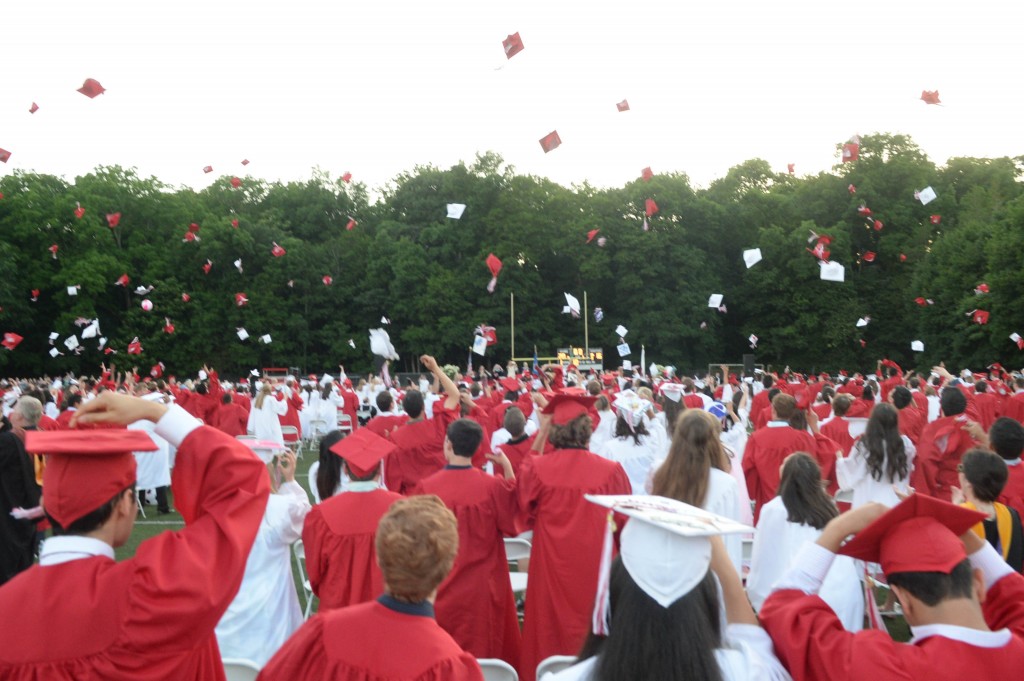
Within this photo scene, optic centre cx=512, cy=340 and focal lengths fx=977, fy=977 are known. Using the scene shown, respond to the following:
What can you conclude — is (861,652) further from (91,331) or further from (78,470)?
(91,331)

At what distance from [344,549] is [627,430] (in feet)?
15.6

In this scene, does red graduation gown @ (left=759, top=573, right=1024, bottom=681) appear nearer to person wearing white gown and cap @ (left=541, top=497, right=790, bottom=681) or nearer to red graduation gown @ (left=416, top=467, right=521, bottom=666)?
person wearing white gown and cap @ (left=541, top=497, right=790, bottom=681)

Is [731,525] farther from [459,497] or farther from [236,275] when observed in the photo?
[236,275]

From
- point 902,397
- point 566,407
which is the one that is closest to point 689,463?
point 566,407

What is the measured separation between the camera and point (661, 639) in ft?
7.59

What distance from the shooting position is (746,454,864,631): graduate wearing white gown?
561 centimetres

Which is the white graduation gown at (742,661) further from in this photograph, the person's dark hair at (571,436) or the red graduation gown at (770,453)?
the red graduation gown at (770,453)

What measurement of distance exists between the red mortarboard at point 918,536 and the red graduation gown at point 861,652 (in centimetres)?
18

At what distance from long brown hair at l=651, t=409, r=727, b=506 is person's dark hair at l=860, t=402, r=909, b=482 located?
3.04 metres

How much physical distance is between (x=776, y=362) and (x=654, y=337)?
6823 mm

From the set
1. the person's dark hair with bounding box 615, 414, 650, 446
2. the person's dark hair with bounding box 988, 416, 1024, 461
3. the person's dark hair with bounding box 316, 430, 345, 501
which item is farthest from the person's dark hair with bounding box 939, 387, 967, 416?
the person's dark hair with bounding box 316, 430, 345, 501

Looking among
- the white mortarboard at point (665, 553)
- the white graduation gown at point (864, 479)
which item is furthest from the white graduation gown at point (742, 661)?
the white graduation gown at point (864, 479)

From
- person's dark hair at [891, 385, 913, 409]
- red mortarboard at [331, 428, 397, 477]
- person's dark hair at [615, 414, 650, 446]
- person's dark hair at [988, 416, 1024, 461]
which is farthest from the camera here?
person's dark hair at [891, 385, 913, 409]

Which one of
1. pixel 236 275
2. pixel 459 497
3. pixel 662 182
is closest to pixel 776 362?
pixel 662 182
